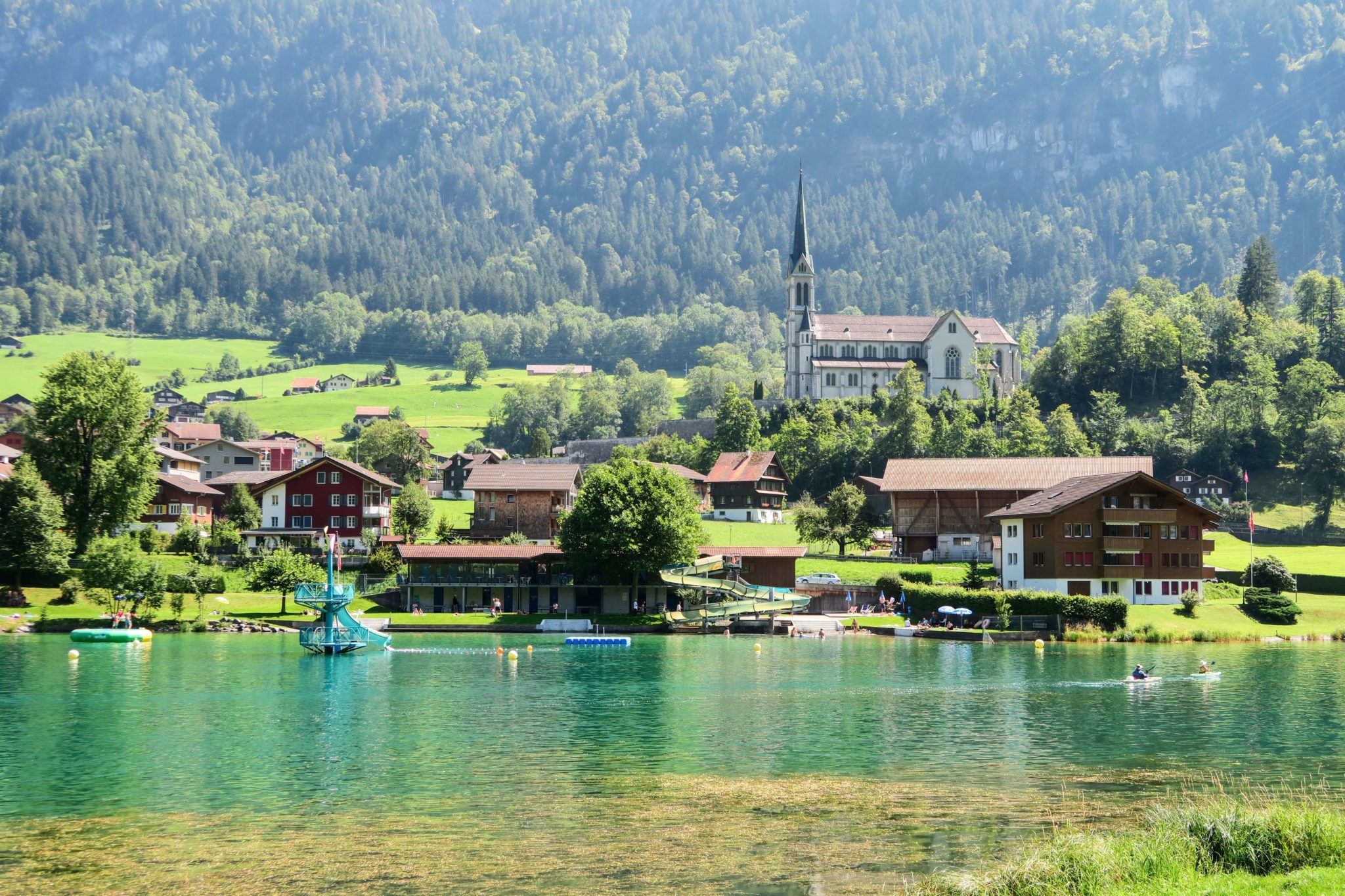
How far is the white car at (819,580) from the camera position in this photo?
4050 inches

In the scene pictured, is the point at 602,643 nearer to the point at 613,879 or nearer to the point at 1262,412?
the point at 613,879

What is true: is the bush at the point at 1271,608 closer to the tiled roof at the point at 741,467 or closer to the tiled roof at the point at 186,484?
the tiled roof at the point at 741,467

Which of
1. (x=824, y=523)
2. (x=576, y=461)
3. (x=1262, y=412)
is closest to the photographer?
(x=824, y=523)

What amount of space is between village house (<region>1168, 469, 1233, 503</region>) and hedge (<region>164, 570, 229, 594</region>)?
94645 mm

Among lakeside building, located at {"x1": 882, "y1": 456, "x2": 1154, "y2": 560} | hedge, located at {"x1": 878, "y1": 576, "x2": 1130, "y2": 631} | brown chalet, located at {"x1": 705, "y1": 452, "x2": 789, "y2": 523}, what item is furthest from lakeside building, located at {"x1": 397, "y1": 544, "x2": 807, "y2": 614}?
brown chalet, located at {"x1": 705, "y1": 452, "x2": 789, "y2": 523}

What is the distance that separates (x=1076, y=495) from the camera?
96000 mm

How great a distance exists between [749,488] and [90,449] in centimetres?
7338

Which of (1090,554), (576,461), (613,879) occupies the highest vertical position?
(576,461)

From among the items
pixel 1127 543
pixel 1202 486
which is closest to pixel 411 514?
pixel 1127 543

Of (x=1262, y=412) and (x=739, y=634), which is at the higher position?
(x=1262, y=412)

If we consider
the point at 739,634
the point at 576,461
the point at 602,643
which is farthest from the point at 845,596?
the point at 576,461

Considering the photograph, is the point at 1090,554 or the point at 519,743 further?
the point at 1090,554

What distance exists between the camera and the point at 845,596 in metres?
102

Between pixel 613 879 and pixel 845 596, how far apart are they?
76.0 meters
